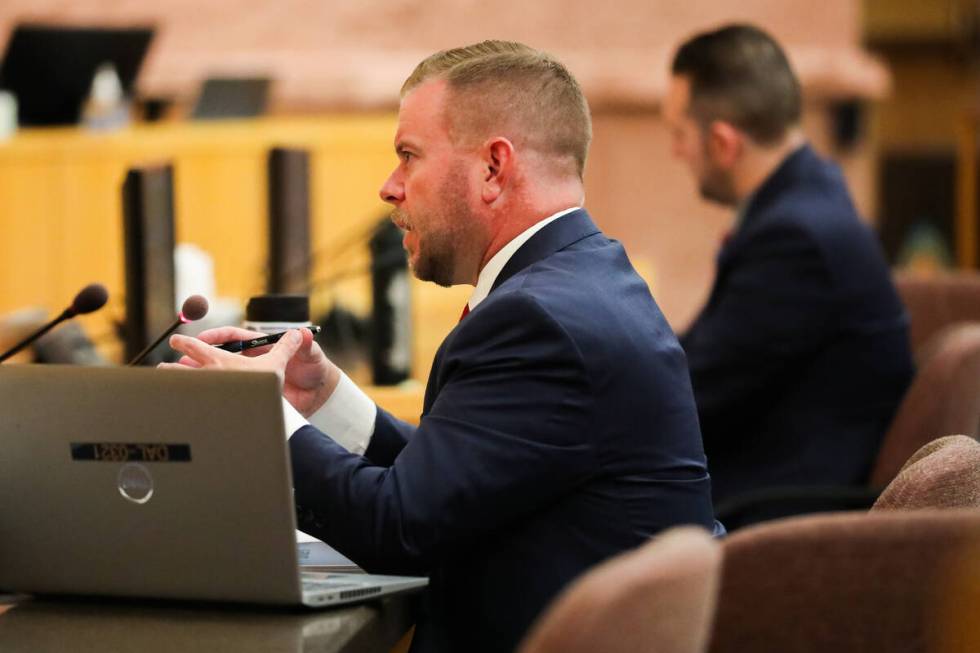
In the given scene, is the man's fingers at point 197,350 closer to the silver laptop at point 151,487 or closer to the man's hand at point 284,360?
the man's hand at point 284,360

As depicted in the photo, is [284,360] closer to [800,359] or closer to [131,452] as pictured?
[131,452]

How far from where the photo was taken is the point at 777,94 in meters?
3.32

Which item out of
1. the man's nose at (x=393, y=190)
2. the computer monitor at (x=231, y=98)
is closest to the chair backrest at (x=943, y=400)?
the man's nose at (x=393, y=190)

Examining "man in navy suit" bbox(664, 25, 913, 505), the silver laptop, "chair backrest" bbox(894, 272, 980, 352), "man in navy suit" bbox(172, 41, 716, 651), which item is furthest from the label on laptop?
"chair backrest" bbox(894, 272, 980, 352)

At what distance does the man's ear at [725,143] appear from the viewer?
10.9 feet

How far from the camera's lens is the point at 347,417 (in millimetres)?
1896

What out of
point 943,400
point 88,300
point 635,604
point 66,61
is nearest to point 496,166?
point 88,300

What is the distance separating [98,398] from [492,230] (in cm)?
53

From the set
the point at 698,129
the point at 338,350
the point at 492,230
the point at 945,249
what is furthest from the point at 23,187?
the point at 945,249

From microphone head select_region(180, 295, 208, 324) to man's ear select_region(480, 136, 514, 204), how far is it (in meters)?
0.35

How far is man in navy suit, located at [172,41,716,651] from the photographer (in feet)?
5.19

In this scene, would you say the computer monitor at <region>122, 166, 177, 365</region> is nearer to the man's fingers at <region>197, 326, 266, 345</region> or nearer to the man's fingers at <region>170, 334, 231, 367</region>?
the man's fingers at <region>197, 326, 266, 345</region>

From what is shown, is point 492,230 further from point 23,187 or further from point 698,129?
point 23,187

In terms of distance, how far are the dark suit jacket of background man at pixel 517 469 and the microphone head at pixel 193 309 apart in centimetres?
21
